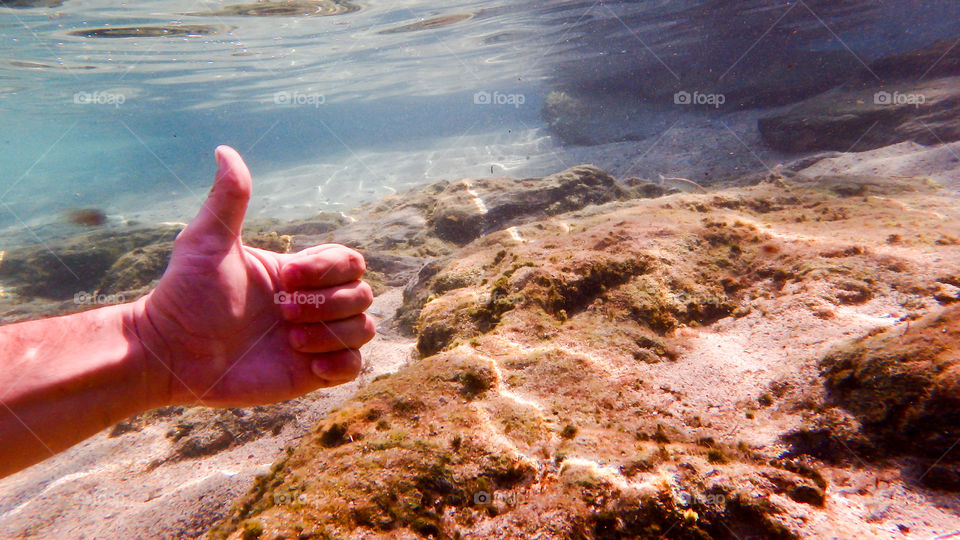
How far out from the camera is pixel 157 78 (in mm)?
25781

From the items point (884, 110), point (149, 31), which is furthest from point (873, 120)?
point (149, 31)

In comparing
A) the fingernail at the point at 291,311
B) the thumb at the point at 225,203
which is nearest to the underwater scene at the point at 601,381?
the fingernail at the point at 291,311

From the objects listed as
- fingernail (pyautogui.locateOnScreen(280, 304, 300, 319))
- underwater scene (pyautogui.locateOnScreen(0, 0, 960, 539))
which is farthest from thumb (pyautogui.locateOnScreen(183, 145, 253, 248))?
underwater scene (pyautogui.locateOnScreen(0, 0, 960, 539))

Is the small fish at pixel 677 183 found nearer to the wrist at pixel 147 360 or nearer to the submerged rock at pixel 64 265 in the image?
the wrist at pixel 147 360

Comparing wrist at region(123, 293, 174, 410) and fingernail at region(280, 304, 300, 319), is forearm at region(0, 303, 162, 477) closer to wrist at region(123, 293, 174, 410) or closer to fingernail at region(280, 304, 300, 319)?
wrist at region(123, 293, 174, 410)

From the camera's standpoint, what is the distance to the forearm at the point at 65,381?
1.84 metres

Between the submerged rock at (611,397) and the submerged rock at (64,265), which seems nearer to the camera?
the submerged rock at (611,397)

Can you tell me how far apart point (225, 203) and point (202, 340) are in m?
0.73

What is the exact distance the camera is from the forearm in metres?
1.84

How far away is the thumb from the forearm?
62 cm

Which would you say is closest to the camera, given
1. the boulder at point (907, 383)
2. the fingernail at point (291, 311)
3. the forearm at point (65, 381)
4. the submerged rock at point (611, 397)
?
the submerged rock at point (611, 397)

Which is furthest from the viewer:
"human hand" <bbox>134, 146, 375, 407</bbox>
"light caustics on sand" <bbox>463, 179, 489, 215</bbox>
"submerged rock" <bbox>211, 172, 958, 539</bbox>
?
"light caustics on sand" <bbox>463, 179, 489, 215</bbox>

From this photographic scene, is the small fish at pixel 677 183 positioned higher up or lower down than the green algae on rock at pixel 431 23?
lower down

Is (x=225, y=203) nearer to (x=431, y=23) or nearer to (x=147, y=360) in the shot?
(x=147, y=360)
